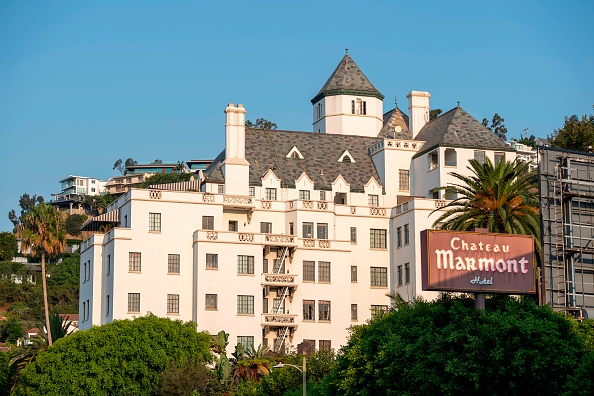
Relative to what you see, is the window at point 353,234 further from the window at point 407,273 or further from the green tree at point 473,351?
the green tree at point 473,351

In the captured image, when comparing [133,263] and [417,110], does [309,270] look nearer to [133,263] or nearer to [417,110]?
[133,263]

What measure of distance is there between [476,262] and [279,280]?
4044 centimetres

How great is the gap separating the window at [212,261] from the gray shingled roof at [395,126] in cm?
2298

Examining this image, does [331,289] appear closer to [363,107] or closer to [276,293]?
[276,293]

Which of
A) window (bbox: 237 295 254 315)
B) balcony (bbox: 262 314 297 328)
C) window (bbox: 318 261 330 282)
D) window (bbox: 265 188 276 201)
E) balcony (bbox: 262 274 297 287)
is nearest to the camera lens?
window (bbox: 237 295 254 315)

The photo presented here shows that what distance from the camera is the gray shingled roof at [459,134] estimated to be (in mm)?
106688

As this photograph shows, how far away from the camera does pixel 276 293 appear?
102m

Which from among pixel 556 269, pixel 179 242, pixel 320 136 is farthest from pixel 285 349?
pixel 556 269

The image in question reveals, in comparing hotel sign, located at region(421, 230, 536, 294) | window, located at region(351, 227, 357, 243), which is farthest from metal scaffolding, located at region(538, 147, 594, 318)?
window, located at region(351, 227, 357, 243)

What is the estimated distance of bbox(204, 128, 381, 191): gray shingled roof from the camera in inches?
4304

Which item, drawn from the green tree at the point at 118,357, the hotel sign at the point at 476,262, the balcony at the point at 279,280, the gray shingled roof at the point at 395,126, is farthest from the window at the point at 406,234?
the hotel sign at the point at 476,262

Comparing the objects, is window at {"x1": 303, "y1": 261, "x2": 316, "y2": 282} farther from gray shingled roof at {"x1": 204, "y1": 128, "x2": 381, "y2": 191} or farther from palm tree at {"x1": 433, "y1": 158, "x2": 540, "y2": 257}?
palm tree at {"x1": 433, "y1": 158, "x2": 540, "y2": 257}

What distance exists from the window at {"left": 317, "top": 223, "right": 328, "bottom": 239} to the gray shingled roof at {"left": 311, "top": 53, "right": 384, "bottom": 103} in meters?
19.3

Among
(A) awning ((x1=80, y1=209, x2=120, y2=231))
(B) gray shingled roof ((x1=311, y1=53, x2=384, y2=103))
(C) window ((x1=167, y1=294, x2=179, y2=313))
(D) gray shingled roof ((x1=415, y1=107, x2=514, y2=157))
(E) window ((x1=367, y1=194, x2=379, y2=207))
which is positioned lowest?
(C) window ((x1=167, y1=294, x2=179, y2=313))
